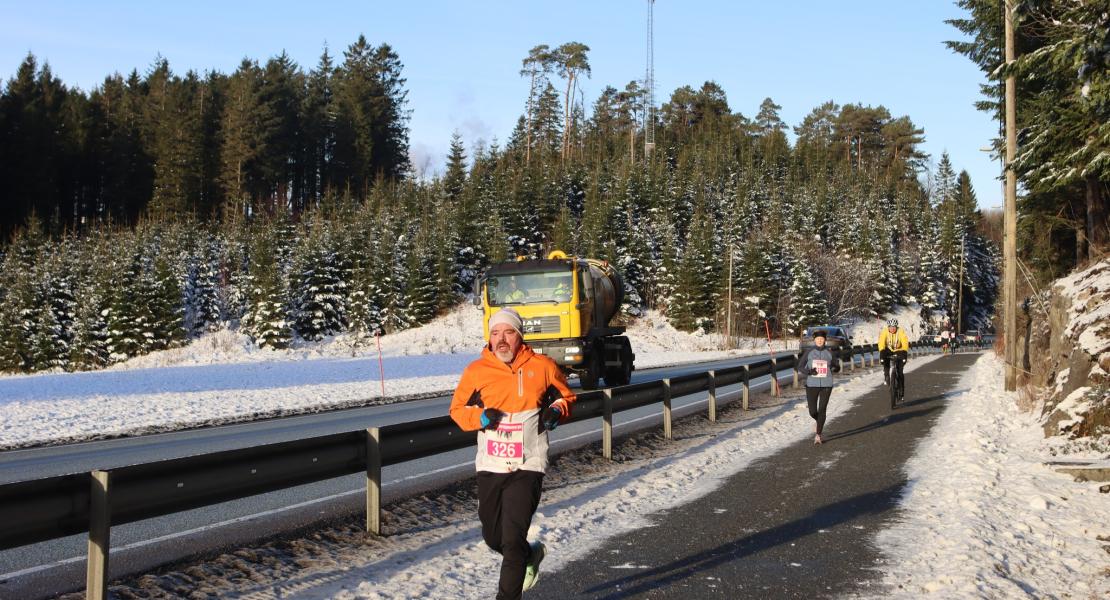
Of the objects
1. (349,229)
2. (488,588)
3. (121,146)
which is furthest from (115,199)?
(488,588)

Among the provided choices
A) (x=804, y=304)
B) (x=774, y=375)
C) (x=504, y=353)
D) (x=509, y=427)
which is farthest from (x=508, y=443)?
(x=804, y=304)

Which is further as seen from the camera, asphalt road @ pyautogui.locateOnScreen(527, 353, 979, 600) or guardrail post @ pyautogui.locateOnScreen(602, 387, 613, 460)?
guardrail post @ pyautogui.locateOnScreen(602, 387, 613, 460)

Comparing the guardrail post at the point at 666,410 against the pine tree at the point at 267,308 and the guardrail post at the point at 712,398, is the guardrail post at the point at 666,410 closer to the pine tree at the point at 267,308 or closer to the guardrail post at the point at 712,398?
the guardrail post at the point at 712,398

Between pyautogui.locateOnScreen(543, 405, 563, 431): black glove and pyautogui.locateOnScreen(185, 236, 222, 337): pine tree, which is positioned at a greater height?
pyautogui.locateOnScreen(185, 236, 222, 337): pine tree

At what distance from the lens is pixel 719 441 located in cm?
1473

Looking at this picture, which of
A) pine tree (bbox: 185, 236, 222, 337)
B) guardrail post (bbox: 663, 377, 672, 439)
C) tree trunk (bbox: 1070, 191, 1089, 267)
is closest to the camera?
guardrail post (bbox: 663, 377, 672, 439)

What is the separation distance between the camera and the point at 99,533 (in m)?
5.39

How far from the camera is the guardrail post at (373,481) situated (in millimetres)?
7941

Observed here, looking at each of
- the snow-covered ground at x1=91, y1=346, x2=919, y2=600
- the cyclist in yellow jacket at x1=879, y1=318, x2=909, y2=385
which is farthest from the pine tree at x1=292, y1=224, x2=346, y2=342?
the snow-covered ground at x1=91, y1=346, x2=919, y2=600

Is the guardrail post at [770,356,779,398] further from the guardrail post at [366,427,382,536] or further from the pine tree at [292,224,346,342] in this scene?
the pine tree at [292,224,346,342]

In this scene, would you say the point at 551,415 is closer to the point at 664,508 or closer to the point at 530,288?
the point at 664,508

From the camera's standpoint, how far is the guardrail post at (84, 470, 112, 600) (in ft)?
17.2

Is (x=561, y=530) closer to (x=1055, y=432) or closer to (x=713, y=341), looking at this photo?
(x=1055, y=432)

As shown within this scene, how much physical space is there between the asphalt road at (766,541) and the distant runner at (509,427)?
91 centimetres
